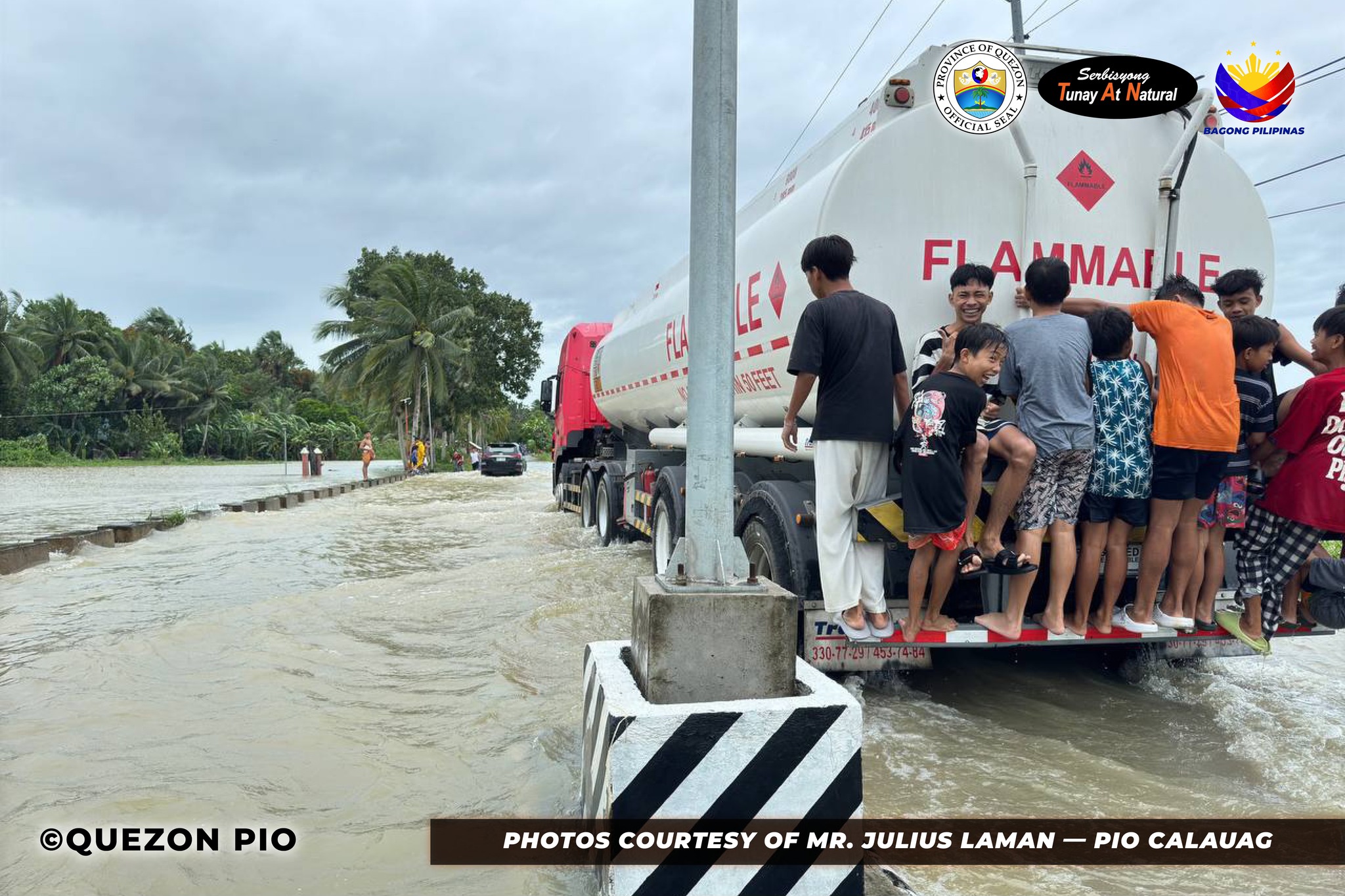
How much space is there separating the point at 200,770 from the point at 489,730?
4.15 ft

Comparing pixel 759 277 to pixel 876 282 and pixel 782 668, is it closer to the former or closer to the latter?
pixel 876 282

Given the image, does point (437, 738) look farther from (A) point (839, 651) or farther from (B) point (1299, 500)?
(B) point (1299, 500)

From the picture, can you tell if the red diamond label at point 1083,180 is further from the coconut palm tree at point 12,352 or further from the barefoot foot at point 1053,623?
the coconut palm tree at point 12,352

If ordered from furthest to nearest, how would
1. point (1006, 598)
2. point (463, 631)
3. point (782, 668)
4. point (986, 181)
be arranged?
point (463, 631) → point (986, 181) → point (1006, 598) → point (782, 668)

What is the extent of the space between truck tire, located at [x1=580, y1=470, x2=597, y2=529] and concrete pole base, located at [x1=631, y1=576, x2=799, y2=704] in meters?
9.24

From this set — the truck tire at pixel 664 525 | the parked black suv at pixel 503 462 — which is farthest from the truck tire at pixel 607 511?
the parked black suv at pixel 503 462

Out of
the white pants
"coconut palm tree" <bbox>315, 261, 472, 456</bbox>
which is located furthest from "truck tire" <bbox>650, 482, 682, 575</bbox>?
"coconut palm tree" <bbox>315, 261, 472, 456</bbox>

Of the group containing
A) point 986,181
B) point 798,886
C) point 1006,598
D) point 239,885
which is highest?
point 986,181

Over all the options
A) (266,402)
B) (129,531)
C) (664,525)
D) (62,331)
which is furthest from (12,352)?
(664,525)

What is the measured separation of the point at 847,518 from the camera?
3.79 meters

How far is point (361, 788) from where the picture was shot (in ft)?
11.3

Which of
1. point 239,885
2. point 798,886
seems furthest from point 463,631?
point 798,886

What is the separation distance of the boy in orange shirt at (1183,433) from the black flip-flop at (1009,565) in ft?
2.05

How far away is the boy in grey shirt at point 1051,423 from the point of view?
367 cm
